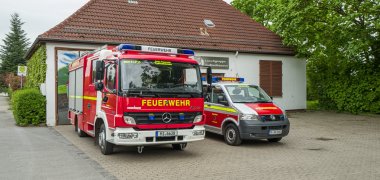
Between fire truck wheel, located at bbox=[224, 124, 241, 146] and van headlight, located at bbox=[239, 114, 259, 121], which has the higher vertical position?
van headlight, located at bbox=[239, 114, 259, 121]

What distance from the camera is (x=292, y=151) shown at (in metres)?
10.5

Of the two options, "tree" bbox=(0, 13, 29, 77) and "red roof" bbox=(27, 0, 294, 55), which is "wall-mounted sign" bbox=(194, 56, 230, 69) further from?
"tree" bbox=(0, 13, 29, 77)

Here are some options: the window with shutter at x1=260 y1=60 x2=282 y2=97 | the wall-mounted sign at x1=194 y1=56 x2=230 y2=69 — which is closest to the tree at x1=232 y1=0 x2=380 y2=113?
the window with shutter at x1=260 y1=60 x2=282 y2=97

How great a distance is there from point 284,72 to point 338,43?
3566 millimetres

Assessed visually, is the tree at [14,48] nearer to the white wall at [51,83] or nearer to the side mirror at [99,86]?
the white wall at [51,83]

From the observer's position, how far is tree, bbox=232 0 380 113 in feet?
59.8

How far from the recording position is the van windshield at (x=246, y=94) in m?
11.8

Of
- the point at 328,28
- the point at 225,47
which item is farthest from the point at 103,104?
the point at 328,28

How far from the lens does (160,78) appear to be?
909cm

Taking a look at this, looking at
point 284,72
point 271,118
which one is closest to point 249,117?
point 271,118

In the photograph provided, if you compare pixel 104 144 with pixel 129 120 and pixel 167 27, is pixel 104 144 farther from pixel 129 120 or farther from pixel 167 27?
pixel 167 27

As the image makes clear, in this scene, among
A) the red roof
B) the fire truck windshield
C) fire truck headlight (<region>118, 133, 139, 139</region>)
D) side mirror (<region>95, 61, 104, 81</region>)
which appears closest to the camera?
fire truck headlight (<region>118, 133, 139, 139</region>)

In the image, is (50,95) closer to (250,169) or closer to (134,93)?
(134,93)

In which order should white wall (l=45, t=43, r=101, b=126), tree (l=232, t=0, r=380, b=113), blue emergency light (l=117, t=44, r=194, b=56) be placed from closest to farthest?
blue emergency light (l=117, t=44, r=194, b=56) < white wall (l=45, t=43, r=101, b=126) < tree (l=232, t=0, r=380, b=113)
